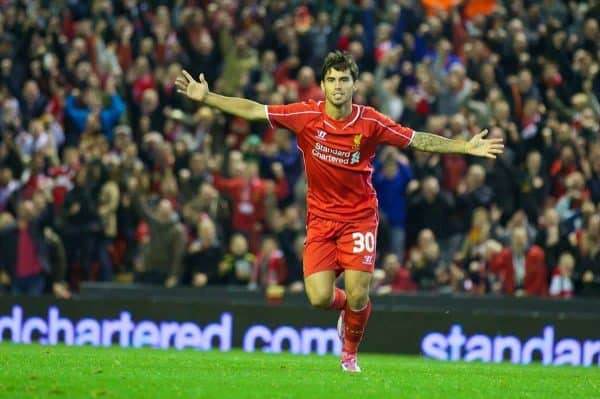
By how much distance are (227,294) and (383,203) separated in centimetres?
281

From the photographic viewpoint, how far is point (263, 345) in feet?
65.9

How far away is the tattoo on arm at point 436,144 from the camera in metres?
12.4

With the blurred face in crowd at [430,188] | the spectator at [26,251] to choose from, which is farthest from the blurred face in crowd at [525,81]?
the spectator at [26,251]

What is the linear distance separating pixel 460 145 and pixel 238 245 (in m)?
8.95

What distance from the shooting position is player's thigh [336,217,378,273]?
12.6 meters

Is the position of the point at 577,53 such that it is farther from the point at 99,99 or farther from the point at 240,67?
the point at 99,99

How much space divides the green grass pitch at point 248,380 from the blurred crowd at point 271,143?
6966 millimetres

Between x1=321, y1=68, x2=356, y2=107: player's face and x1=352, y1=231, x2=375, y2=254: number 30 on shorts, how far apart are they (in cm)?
118

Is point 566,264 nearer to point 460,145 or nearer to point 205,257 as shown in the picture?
point 205,257

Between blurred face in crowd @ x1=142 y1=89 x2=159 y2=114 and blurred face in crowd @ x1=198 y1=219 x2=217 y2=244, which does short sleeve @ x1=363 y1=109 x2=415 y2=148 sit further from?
blurred face in crowd @ x1=142 y1=89 x2=159 y2=114

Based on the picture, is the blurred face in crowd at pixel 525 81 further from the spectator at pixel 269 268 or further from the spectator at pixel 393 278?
the spectator at pixel 269 268

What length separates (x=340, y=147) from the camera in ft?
41.3

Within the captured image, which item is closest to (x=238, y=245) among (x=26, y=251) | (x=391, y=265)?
(x=391, y=265)

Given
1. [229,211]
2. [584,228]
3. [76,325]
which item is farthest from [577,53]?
[76,325]
